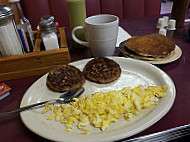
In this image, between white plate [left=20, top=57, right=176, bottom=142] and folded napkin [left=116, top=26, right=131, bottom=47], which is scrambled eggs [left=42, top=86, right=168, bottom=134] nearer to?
white plate [left=20, top=57, right=176, bottom=142]

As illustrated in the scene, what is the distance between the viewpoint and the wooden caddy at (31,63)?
0.81m

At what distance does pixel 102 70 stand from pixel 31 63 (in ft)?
1.19

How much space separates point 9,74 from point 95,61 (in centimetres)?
44

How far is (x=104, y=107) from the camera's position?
23.8 inches

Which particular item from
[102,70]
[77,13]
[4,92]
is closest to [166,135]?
[102,70]

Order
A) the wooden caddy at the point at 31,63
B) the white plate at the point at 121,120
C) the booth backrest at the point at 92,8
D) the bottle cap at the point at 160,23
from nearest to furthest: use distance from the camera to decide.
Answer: the white plate at the point at 121,120 < the wooden caddy at the point at 31,63 < the bottle cap at the point at 160,23 < the booth backrest at the point at 92,8

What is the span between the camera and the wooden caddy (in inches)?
32.0

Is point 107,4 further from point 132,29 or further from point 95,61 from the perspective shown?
point 95,61

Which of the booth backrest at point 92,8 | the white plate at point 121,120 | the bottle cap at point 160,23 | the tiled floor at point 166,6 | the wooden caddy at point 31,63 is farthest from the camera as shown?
the tiled floor at point 166,6

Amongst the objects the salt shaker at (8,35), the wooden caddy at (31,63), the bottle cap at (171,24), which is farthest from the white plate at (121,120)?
the bottle cap at (171,24)

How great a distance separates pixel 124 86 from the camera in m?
0.73

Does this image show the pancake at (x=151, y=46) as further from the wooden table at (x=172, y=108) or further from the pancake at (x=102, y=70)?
the pancake at (x=102, y=70)

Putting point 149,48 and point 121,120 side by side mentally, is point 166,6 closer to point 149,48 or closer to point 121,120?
point 149,48

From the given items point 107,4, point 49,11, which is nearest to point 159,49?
point 107,4
